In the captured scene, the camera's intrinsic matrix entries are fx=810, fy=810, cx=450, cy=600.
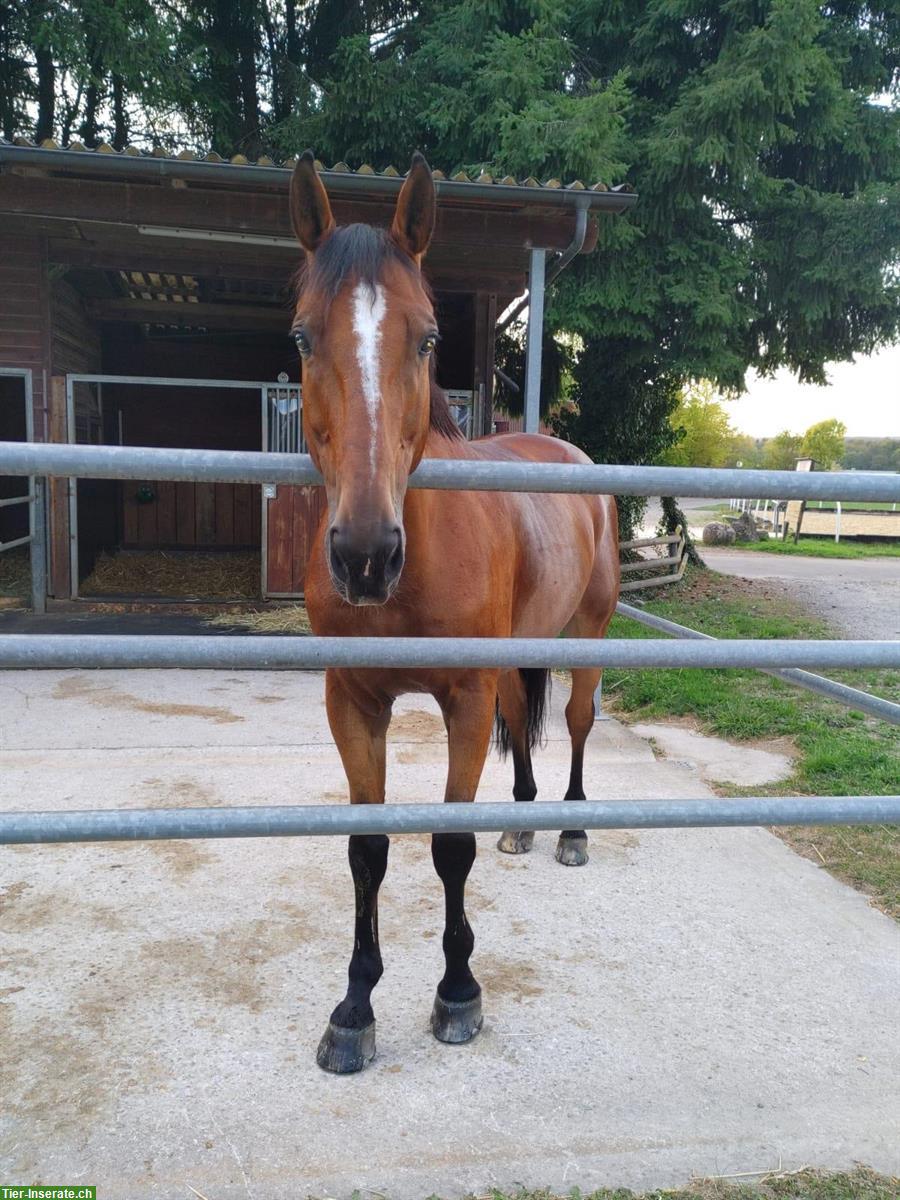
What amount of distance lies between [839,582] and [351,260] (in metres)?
13.4

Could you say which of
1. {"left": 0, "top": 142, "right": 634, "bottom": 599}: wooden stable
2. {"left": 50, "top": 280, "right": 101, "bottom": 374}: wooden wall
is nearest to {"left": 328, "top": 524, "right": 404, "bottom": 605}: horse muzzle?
{"left": 0, "top": 142, "right": 634, "bottom": 599}: wooden stable

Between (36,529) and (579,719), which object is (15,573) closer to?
Result: (36,529)

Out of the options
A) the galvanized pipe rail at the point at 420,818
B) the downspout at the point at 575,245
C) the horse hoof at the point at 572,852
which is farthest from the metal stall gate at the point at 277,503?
the galvanized pipe rail at the point at 420,818

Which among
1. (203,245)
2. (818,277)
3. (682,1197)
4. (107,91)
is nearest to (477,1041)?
(682,1197)

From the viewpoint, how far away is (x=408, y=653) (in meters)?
1.43

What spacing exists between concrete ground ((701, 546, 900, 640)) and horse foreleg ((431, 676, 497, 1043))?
7.40 meters

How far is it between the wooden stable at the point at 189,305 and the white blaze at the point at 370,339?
4.19 m

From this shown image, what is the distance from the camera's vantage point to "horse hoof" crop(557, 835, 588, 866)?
3285 mm

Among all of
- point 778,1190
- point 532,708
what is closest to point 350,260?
point 778,1190

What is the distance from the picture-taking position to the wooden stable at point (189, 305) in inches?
225

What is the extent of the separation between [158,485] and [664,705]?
8.61 meters

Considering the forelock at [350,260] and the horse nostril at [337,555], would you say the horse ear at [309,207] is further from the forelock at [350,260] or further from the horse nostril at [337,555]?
the horse nostril at [337,555]

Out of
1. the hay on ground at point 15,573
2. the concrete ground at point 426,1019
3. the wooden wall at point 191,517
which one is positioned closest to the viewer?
the concrete ground at point 426,1019

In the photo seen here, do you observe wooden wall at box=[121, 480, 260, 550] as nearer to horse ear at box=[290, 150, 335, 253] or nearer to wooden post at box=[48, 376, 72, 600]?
wooden post at box=[48, 376, 72, 600]
